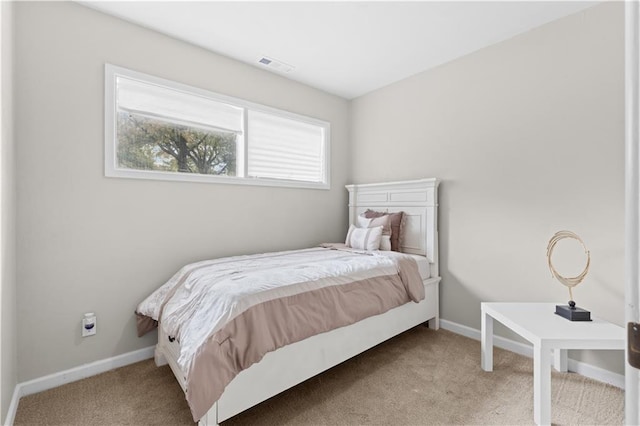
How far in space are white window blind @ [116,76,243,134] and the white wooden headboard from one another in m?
1.65

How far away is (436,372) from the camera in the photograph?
209 cm

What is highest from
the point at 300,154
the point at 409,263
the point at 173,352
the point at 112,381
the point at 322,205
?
the point at 300,154

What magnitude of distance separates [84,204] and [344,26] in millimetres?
2327

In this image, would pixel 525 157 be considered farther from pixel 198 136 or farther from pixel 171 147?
pixel 171 147

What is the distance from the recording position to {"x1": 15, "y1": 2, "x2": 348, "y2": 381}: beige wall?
190 centimetres

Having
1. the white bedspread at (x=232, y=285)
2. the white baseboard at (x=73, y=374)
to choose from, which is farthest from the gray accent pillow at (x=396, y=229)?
the white baseboard at (x=73, y=374)

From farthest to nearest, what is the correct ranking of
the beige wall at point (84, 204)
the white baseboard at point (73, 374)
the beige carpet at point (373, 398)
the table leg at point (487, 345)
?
1. the table leg at point (487, 345)
2. the beige wall at point (84, 204)
3. the white baseboard at point (73, 374)
4. the beige carpet at point (373, 398)

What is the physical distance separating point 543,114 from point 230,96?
2630 millimetres

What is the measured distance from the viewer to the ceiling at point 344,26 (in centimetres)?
211

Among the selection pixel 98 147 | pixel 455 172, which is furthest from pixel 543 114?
pixel 98 147

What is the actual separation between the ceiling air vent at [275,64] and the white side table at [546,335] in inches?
108

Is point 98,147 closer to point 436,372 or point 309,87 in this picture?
point 309,87

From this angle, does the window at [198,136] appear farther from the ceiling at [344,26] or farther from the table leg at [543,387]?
the table leg at [543,387]

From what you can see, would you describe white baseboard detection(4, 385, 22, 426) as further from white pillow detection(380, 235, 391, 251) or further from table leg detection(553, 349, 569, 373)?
table leg detection(553, 349, 569, 373)
